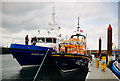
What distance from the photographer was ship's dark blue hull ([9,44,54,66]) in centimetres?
1341

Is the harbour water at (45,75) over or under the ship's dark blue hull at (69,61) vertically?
under

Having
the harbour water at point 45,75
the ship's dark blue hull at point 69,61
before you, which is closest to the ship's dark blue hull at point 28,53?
the harbour water at point 45,75

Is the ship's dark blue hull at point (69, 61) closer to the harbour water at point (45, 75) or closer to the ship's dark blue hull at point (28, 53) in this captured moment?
the harbour water at point (45, 75)

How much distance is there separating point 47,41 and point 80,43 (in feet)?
15.2

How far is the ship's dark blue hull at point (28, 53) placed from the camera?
13.4 m

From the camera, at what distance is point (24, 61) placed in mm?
14578

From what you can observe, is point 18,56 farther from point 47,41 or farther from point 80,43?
point 80,43

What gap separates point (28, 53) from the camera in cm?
1374

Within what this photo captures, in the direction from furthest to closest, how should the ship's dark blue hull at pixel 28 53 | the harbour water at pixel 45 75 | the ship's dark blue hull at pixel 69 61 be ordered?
1. the ship's dark blue hull at pixel 28 53
2. the ship's dark blue hull at pixel 69 61
3. the harbour water at pixel 45 75

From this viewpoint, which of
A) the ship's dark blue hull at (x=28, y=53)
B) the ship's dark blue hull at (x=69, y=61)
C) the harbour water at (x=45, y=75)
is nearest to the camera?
the harbour water at (x=45, y=75)

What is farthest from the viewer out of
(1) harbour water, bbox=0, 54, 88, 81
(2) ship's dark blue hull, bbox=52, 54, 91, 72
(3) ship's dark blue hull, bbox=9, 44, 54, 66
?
(3) ship's dark blue hull, bbox=9, 44, 54, 66

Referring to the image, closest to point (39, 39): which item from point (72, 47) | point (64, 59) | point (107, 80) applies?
point (72, 47)

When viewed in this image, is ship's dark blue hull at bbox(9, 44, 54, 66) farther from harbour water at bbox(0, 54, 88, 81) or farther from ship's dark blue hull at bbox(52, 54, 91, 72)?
ship's dark blue hull at bbox(52, 54, 91, 72)

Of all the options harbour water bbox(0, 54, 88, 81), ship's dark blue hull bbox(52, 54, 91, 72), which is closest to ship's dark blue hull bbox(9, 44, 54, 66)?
harbour water bbox(0, 54, 88, 81)
